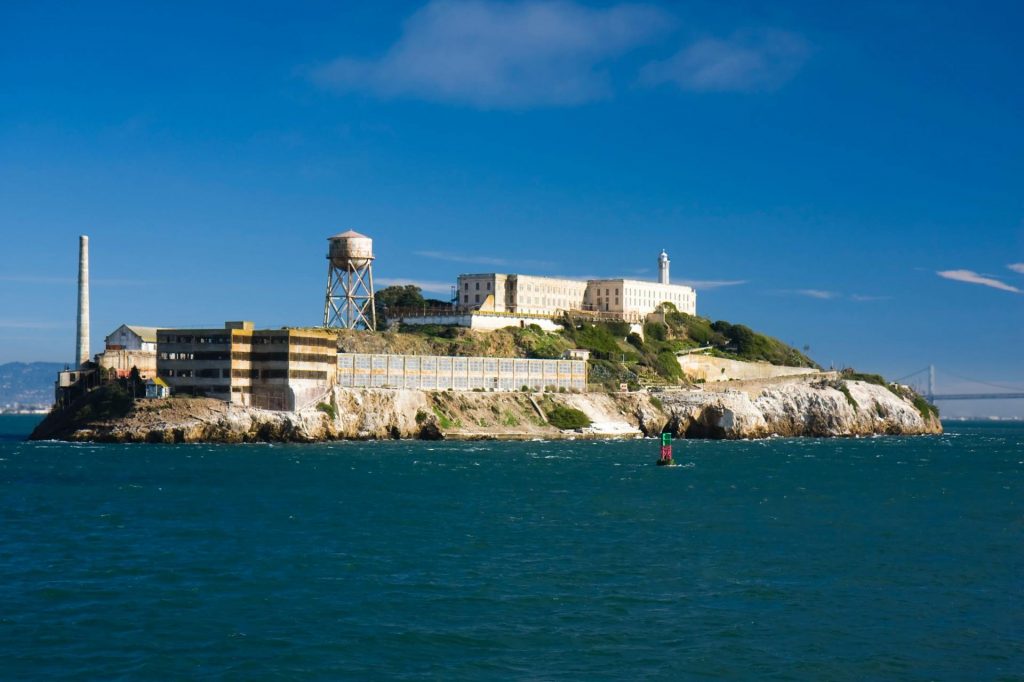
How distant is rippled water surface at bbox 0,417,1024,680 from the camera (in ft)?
97.4

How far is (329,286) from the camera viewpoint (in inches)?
6220

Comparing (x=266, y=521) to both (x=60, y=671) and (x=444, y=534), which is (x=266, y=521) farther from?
(x=60, y=671)

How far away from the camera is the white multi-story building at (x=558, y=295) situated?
6939 inches

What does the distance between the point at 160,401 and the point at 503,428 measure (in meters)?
35.8

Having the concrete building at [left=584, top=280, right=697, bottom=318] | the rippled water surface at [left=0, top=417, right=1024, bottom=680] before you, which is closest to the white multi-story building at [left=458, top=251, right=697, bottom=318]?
the concrete building at [left=584, top=280, right=697, bottom=318]

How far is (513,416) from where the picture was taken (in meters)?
133

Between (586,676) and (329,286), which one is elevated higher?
(329,286)

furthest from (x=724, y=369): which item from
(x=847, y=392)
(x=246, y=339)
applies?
(x=246, y=339)

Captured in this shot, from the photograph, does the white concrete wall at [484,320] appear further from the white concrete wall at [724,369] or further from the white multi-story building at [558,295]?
the white concrete wall at [724,369]

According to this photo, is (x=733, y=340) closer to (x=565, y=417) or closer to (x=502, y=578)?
(x=565, y=417)

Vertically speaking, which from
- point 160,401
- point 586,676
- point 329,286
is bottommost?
point 586,676

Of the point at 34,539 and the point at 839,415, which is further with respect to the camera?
the point at 839,415

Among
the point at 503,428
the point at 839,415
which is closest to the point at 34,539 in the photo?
the point at 503,428

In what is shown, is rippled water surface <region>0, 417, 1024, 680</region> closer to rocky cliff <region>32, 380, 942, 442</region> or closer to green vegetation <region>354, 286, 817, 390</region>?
rocky cliff <region>32, 380, 942, 442</region>
